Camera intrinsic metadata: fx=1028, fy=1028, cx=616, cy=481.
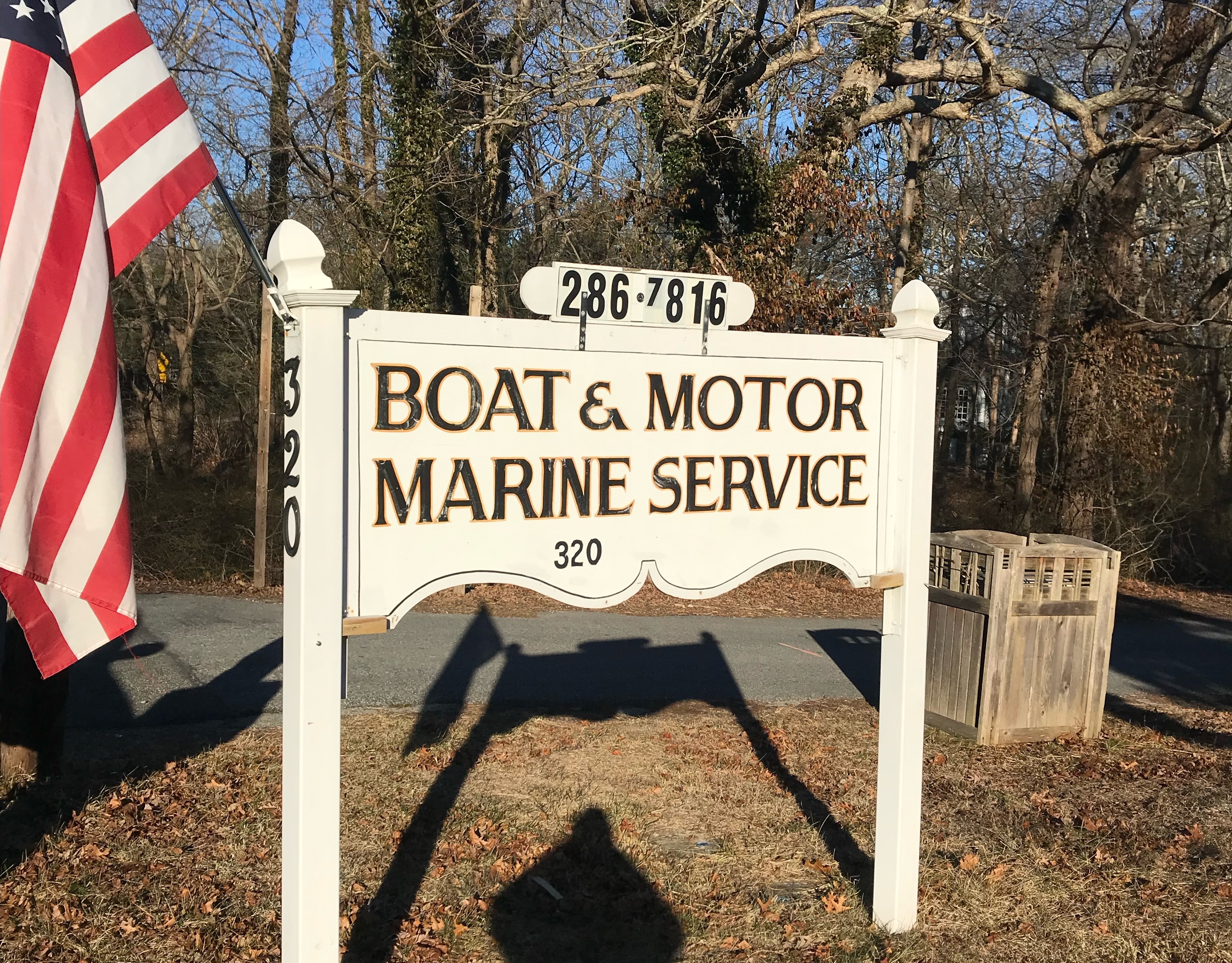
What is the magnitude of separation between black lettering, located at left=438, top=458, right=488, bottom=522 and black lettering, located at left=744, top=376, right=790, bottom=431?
1159mm

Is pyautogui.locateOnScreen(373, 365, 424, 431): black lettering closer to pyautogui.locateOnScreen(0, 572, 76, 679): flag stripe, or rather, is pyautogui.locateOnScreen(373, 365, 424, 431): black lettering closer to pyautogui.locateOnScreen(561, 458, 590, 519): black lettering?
pyautogui.locateOnScreen(561, 458, 590, 519): black lettering

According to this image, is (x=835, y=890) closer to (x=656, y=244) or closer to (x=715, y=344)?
(x=715, y=344)

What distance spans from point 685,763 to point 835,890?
1681mm

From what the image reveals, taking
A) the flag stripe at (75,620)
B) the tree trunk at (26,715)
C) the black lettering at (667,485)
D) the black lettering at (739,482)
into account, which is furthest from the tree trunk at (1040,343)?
the flag stripe at (75,620)

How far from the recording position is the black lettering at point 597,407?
348 centimetres

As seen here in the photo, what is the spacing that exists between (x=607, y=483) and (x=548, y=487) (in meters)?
0.23

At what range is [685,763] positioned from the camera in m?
5.99

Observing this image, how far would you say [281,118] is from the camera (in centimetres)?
1600

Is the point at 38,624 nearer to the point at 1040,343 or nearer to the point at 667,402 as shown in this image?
the point at 667,402

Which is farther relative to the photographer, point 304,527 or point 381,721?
point 381,721

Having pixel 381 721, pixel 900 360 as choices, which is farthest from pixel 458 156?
pixel 900 360

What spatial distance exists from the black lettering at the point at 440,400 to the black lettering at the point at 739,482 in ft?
3.30

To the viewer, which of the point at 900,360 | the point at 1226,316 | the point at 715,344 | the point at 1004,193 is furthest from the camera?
the point at 1226,316

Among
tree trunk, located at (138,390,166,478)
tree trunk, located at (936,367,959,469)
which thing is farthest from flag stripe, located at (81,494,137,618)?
tree trunk, located at (936,367,959,469)
